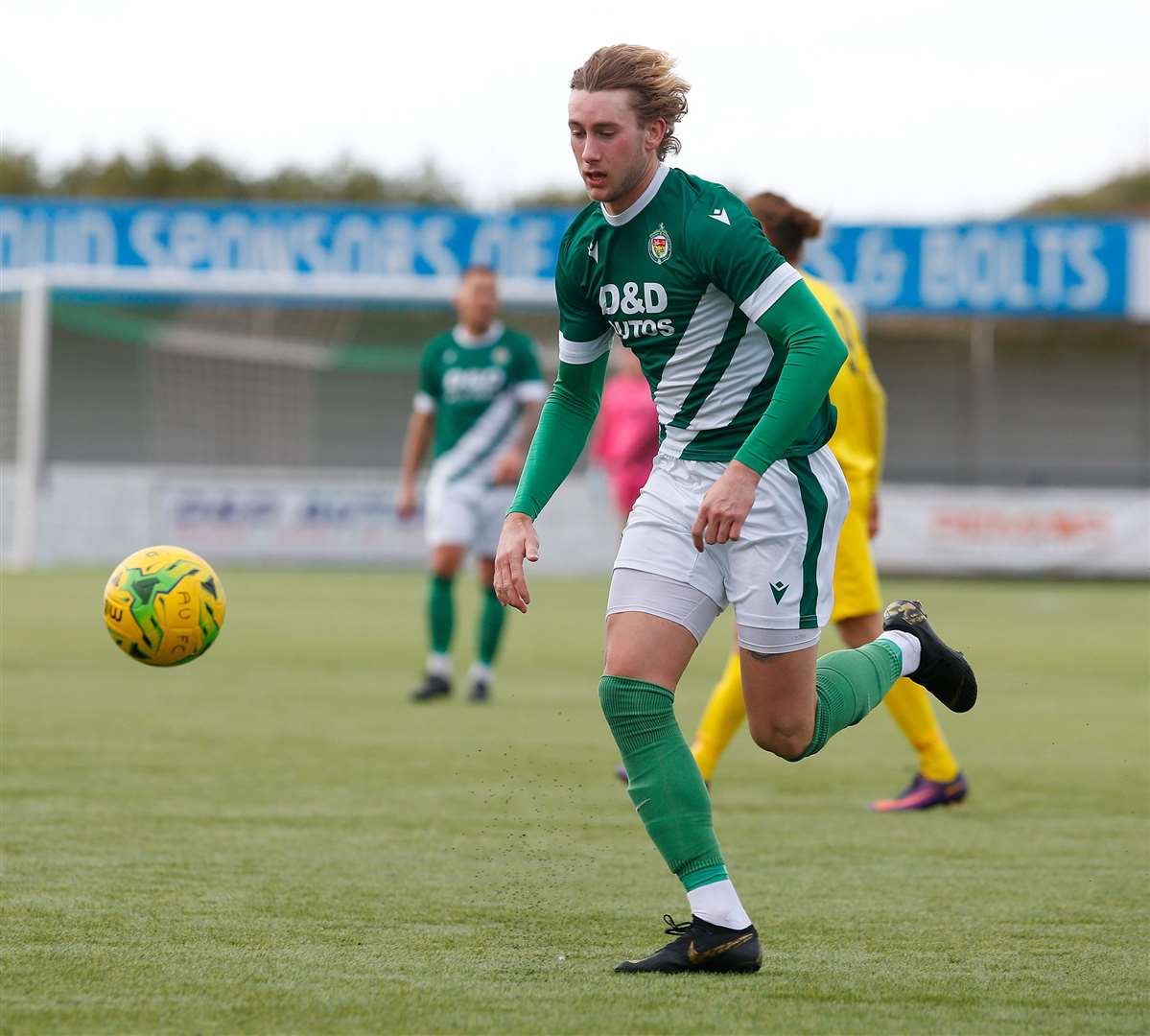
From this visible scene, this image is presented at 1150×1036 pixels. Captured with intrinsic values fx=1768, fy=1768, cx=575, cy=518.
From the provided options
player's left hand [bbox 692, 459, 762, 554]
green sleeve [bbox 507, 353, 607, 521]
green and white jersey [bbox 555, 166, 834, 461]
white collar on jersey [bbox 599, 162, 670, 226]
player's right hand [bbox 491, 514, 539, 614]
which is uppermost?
white collar on jersey [bbox 599, 162, 670, 226]

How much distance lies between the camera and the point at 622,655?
3.97 metres

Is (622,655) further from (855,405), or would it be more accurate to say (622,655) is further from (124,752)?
(124,752)

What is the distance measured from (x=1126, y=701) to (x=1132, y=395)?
80.7 feet

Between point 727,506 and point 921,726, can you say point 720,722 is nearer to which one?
point 921,726

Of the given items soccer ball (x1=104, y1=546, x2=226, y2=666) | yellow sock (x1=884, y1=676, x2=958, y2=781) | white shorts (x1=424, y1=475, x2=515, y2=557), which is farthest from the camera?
white shorts (x1=424, y1=475, x2=515, y2=557)

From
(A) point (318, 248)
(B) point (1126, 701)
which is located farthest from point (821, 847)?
(A) point (318, 248)

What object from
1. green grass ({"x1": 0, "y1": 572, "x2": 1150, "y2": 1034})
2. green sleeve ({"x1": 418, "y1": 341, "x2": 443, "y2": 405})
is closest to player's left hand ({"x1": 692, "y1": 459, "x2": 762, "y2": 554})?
green grass ({"x1": 0, "y1": 572, "x2": 1150, "y2": 1034})

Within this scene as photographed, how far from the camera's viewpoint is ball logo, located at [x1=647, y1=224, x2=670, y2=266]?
3990mm

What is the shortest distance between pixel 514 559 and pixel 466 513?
6181 mm

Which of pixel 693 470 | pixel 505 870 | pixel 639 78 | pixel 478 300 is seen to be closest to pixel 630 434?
pixel 478 300

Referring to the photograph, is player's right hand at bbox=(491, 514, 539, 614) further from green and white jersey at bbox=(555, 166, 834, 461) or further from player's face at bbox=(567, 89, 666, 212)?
player's face at bbox=(567, 89, 666, 212)

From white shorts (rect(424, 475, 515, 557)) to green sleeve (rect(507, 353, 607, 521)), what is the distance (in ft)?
18.7

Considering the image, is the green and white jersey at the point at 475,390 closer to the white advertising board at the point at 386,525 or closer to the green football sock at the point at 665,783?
the green football sock at the point at 665,783

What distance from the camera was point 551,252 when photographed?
1059 inches
